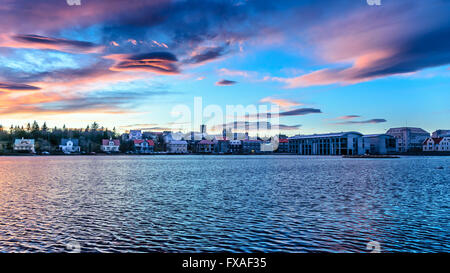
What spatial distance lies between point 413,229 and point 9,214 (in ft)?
88.3

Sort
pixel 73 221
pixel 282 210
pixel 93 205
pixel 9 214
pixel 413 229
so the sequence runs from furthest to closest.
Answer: pixel 93 205 < pixel 282 210 < pixel 9 214 < pixel 73 221 < pixel 413 229

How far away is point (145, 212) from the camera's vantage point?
25.4 meters

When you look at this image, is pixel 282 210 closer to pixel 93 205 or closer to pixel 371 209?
pixel 371 209

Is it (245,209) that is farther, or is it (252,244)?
(245,209)

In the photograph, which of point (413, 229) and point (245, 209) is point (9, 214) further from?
point (413, 229)

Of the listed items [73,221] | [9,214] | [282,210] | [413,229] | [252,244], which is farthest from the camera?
[282,210]

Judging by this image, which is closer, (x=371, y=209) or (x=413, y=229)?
(x=413, y=229)
